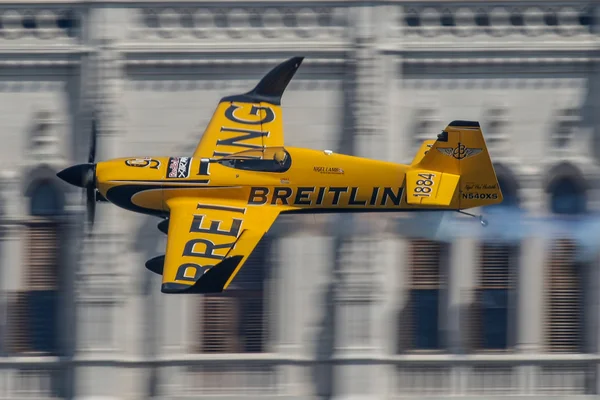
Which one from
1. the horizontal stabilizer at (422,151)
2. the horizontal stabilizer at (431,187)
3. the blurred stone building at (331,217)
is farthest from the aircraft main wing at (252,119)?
the horizontal stabilizer at (431,187)

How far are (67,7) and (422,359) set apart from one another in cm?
1222

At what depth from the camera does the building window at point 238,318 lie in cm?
3788

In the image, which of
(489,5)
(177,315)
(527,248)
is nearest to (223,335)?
→ (177,315)

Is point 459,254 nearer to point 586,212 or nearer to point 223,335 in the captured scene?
point 586,212

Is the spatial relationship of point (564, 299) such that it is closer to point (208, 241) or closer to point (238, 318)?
point (238, 318)

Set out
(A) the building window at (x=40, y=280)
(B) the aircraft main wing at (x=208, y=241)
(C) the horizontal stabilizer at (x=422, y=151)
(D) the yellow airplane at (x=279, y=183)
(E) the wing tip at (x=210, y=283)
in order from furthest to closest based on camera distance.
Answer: (A) the building window at (x=40, y=280) → (C) the horizontal stabilizer at (x=422, y=151) → (D) the yellow airplane at (x=279, y=183) → (B) the aircraft main wing at (x=208, y=241) → (E) the wing tip at (x=210, y=283)

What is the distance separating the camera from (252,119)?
36.8 m

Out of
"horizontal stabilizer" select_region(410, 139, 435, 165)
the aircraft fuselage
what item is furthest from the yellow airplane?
"horizontal stabilizer" select_region(410, 139, 435, 165)

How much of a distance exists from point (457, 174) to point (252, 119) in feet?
17.2

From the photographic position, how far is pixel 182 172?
Result: 34625mm

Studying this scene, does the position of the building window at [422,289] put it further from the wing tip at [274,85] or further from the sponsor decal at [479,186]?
the wing tip at [274,85]

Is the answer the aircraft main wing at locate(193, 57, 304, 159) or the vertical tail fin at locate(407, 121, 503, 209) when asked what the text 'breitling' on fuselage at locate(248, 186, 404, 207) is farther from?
the aircraft main wing at locate(193, 57, 304, 159)

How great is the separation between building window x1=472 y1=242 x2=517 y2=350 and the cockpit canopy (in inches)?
233

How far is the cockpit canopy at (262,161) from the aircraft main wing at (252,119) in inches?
51.0
